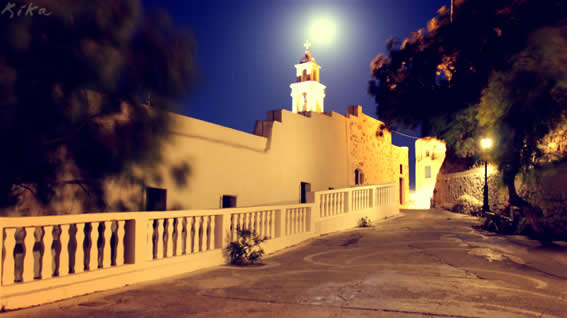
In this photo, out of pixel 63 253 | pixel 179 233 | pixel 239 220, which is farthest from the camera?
pixel 239 220

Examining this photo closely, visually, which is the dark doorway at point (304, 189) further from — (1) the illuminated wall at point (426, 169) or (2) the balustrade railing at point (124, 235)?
(1) the illuminated wall at point (426, 169)

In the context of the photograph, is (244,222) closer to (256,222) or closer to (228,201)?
(256,222)

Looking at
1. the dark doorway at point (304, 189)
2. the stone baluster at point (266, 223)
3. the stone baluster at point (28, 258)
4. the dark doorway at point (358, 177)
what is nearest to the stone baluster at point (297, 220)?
the stone baluster at point (266, 223)

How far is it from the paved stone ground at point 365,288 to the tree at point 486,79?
8.99ft

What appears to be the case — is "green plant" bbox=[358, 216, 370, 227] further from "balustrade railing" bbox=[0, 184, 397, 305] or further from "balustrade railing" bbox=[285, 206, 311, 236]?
"balustrade railing" bbox=[285, 206, 311, 236]

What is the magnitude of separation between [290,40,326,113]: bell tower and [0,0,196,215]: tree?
29.7 m

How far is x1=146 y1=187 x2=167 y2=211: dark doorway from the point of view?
786cm

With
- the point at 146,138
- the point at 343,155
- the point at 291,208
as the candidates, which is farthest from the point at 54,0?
the point at 343,155

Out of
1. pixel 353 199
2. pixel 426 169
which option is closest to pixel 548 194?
pixel 353 199

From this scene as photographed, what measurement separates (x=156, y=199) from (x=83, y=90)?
2875mm

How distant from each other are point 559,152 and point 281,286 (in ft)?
25.1

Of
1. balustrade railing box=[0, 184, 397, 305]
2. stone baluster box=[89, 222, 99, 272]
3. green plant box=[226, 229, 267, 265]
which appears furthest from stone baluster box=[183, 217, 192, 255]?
stone baluster box=[89, 222, 99, 272]

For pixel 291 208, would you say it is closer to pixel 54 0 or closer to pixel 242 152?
pixel 242 152

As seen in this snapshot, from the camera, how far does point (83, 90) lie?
5680 mm
